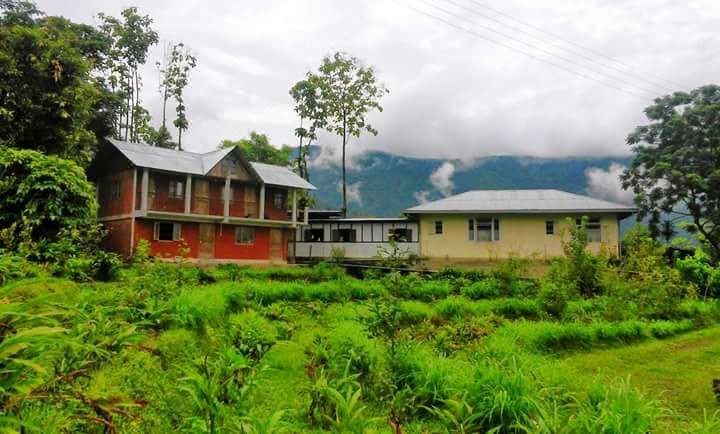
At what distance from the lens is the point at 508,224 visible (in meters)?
27.8

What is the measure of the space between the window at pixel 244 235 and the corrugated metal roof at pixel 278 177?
3032mm

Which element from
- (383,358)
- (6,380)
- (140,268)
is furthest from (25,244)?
(6,380)

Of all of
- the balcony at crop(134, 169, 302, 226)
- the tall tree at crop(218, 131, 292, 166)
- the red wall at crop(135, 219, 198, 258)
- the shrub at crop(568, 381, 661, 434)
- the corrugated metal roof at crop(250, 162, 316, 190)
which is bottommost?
the shrub at crop(568, 381, 661, 434)

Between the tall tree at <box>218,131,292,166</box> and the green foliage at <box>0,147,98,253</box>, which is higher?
the tall tree at <box>218,131,292,166</box>

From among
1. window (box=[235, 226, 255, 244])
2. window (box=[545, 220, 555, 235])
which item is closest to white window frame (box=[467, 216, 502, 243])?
window (box=[545, 220, 555, 235])

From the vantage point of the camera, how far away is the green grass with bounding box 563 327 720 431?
558 centimetres

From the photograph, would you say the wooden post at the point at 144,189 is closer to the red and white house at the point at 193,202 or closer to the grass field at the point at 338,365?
the red and white house at the point at 193,202

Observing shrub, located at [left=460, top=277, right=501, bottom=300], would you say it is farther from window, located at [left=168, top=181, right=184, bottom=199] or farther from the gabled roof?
window, located at [left=168, top=181, right=184, bottom=199]

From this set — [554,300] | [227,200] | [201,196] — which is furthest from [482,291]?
[201,196]

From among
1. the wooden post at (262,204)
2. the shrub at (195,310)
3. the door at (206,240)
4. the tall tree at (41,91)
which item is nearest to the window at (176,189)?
the door at (206,240)

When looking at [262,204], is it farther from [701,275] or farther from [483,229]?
[701,275]

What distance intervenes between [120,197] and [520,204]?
2197 cm

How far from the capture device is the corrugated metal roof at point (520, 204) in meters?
26.6

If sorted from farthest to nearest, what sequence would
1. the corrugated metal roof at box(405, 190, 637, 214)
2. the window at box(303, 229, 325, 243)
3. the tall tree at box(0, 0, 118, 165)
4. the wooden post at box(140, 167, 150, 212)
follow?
the window at box(303, 229, 325, 243), the corrugated metal roof at box(405, 190, 637, 214), the wooden post at box(140, 167, 150, 212), the tall tree at box(0, 0, 118, 165)
